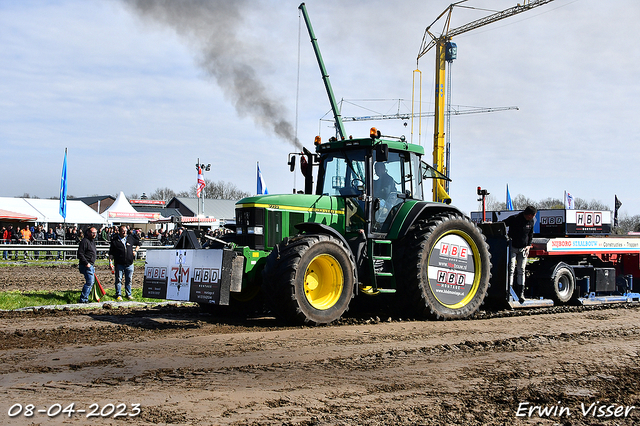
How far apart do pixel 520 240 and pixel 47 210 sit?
1443 inches

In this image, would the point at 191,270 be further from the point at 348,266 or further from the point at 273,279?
the point at 348,266

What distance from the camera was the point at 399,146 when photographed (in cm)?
968

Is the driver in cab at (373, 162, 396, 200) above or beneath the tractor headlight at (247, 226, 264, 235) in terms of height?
above

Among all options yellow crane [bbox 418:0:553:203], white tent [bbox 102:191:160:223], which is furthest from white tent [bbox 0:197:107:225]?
yellow crane [bbox 418:0:553:203]

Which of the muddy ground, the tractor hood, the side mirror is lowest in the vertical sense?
the muddy ground

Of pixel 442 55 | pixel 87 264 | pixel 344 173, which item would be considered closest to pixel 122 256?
pixel 87 264

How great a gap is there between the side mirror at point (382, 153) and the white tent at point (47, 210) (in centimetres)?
3352

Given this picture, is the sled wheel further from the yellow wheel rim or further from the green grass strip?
the green grass strip

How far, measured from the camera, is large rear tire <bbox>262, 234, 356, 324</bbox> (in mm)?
7883

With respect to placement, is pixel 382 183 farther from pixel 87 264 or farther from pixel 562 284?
pixel 87 264

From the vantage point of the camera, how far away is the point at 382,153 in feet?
29.0

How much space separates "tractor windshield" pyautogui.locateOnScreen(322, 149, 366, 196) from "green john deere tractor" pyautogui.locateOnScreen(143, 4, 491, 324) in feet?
0.05

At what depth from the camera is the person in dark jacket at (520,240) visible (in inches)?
421

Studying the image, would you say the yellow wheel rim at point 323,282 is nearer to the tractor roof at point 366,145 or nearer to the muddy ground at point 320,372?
the muddy ground at point 320,372
